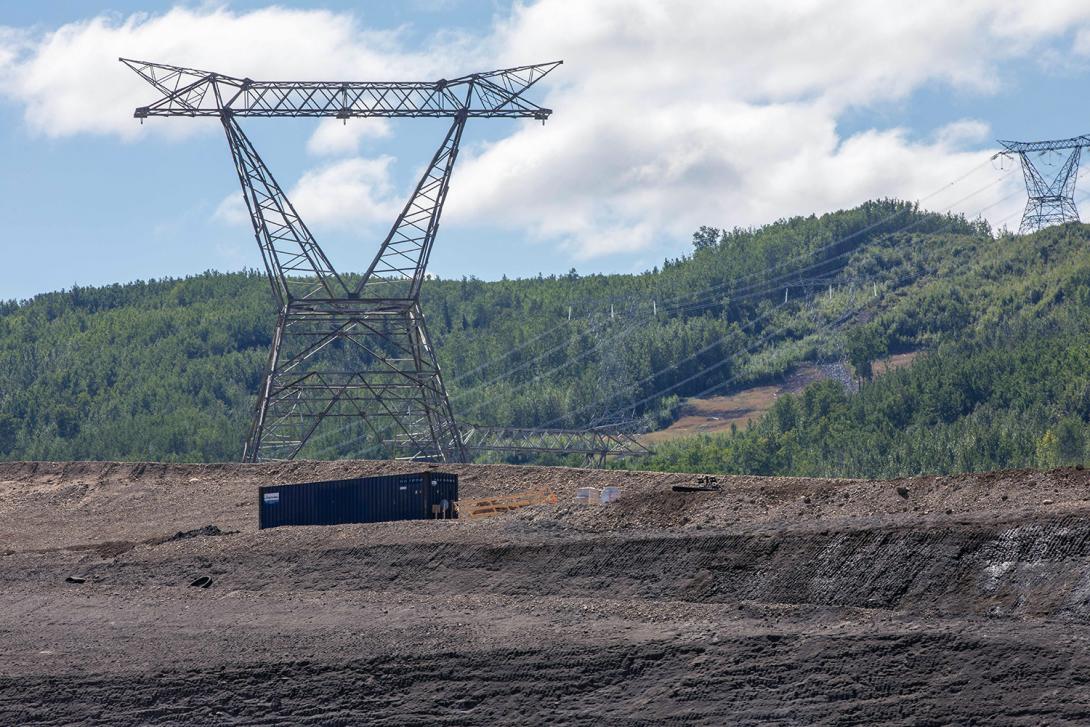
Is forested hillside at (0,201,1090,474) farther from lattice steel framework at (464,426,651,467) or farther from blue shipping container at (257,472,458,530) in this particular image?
blue shipping container at (257,472,458,530)

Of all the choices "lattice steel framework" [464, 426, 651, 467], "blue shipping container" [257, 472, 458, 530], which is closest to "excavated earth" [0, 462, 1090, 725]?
"blue shipping container" [257, 472, 458, 530]

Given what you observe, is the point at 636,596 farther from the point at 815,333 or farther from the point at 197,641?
the point at 815,333

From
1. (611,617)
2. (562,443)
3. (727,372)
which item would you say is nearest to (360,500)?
(611,617)

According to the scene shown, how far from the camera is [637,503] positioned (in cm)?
3925

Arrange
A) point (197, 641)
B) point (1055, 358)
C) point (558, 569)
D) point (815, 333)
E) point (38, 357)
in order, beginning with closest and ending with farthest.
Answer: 1. point (197, 641)
2. point (558, 569)
3. point (1055, 358)
4. point (815, 333)
5. point (38, 357)

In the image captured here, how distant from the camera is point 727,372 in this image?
575ft

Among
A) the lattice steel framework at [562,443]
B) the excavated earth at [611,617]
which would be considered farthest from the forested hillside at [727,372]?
the excavated earth at [611,617]

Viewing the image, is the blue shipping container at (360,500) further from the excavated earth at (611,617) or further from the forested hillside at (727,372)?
the forested hillside at (727,372)

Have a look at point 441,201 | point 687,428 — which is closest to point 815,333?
point 687,428

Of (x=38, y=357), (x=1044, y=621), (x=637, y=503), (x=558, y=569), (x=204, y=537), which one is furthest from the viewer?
(x=38, y=357)

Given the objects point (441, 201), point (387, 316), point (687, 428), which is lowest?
point (687, 428)

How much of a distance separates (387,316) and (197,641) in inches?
849

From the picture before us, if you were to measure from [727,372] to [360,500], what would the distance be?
438ft

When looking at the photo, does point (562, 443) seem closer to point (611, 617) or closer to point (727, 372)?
point (611, 617)
